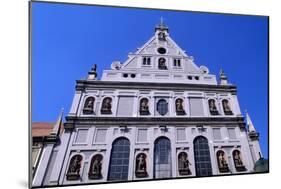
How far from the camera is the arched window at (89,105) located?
4.84m

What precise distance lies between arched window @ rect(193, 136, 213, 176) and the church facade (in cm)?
2

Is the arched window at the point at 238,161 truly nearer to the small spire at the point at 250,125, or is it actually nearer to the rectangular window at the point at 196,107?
the small spire at the point at 250,125

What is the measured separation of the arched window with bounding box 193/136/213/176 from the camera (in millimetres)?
4469

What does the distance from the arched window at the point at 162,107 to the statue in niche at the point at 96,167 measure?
1.58m

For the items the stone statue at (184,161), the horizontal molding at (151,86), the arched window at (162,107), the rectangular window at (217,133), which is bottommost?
the stone statue at (184,161)

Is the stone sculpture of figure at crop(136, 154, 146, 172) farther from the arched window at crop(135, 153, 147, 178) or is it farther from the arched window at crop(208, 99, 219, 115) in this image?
the arched window at crop(208, 99, 219, 115)

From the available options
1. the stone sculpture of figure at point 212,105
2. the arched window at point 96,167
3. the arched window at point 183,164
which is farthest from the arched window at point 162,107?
the arched window at point 96,167

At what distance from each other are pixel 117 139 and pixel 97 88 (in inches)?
48.1

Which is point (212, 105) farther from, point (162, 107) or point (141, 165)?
point (141, 165)

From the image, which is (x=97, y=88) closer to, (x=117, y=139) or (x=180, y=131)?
(x=117, y=139)

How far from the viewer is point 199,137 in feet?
16.1

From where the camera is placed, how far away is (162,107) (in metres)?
5.08

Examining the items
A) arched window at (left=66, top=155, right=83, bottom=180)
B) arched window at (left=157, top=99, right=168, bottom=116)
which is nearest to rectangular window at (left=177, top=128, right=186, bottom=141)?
arched window at (left=157, top=99, right=168, bottom=116)

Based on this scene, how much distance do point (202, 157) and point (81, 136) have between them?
2.50 metres
